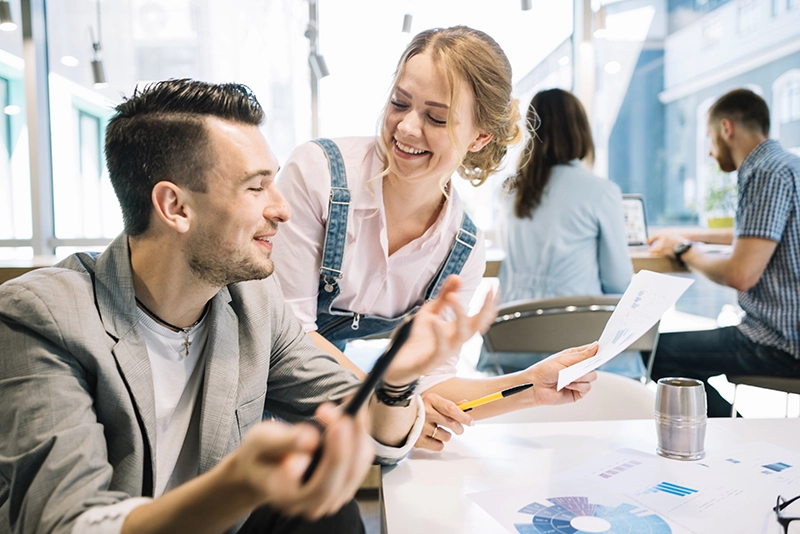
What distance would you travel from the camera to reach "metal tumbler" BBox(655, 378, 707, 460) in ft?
3.74

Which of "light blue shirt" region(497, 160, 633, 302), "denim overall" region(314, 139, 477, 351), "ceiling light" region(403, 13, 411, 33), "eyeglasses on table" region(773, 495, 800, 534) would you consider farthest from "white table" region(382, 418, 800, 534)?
"ceiling light" region(403, 13, 411, 33)

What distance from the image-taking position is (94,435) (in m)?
0.90

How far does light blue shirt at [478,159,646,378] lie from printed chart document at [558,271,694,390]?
1470 millimetres

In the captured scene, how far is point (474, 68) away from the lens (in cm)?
161

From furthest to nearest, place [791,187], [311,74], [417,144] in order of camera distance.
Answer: [311,74] → [791,187] → [417,144]

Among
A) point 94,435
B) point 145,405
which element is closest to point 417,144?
point 145,405

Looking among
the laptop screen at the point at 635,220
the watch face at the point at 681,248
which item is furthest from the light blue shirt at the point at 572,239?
the laptop screen at the point at 635,220

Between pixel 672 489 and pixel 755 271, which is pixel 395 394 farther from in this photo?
pixel 755 271

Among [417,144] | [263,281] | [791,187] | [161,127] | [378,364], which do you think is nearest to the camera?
[378,364]

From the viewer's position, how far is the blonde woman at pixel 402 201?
1588 millimetres

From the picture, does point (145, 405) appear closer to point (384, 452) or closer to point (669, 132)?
point (384, 452)

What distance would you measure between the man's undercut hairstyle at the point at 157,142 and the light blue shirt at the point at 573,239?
177cm

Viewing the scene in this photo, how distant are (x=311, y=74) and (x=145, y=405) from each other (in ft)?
13.4

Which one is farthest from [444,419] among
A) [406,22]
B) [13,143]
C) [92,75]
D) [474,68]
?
[13,143]
